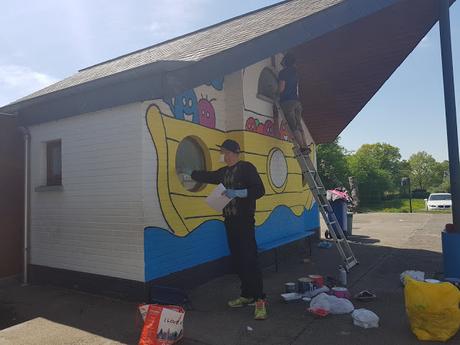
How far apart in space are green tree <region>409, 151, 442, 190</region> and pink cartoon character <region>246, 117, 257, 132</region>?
86.8 meters

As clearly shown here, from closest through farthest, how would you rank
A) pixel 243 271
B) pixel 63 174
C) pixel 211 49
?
pixel 243 271 → pixel 211 49 → pixel 63 174

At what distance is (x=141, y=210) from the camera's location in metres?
5.56

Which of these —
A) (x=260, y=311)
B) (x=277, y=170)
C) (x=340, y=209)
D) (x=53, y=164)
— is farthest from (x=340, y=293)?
(x=340, y=209)

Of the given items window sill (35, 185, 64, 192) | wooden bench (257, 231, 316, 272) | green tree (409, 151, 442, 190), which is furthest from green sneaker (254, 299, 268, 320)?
green tree (409, 151, 442, 190)

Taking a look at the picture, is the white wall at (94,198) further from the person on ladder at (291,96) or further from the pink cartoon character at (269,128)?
the person on ladder at (291,96)

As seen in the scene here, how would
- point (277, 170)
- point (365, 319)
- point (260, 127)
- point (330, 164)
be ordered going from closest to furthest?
point (365, 319) < point (260, 127) < point (277, 170) < point (330, 164)

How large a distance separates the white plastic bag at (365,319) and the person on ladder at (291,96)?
4.29 metres

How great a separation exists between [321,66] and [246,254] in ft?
19.8

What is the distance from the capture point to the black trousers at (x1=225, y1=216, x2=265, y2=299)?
5.09m

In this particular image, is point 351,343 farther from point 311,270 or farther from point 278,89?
point 278,89

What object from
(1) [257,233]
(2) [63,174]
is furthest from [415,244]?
(2) [63,174]

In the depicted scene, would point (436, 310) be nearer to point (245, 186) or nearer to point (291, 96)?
point (245, 186)

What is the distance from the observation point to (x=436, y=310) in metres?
3.95

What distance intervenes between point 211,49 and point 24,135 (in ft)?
13.5
